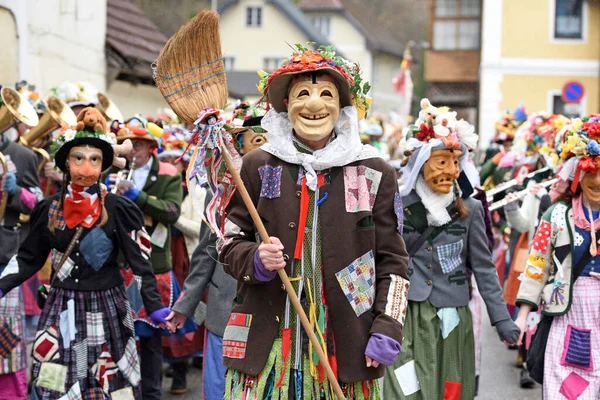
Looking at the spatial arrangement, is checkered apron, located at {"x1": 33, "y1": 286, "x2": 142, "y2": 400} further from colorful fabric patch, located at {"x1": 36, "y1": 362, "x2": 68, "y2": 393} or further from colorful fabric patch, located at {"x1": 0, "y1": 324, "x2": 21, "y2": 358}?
colorful fabric patch, located at {"x1": 0, "y1": 324, "x2": 21, "y2": 358}

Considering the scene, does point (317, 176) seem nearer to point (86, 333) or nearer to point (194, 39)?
point (194, 39)

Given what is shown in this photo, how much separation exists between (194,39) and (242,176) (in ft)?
2.04

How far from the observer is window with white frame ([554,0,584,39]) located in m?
33.4

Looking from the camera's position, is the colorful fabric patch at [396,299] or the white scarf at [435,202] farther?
the white scarf at [435,202]

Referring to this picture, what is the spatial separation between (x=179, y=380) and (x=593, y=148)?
407 cm

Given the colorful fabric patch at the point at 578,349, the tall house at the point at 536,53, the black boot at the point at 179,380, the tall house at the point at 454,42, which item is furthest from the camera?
the tall house at the point at 454,42

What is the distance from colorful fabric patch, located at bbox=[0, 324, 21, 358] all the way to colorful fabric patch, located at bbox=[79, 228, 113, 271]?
1.59 metres

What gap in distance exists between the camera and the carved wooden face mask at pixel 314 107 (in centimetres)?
421

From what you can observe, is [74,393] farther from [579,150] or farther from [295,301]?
[579,150]

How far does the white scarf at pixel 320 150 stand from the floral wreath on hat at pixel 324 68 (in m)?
0.08

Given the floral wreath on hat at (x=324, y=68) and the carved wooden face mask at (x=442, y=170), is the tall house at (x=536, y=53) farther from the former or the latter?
the floral wreath on hat at (x=324, y=68)

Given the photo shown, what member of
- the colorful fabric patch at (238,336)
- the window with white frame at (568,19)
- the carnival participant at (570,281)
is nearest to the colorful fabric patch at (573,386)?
the carnival participant at (570,281)

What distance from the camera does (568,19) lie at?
1316 inches

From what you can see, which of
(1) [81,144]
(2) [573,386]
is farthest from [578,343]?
(1) [81,144]
